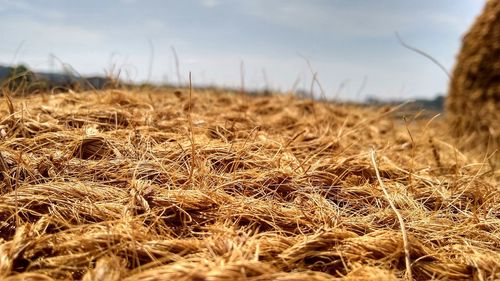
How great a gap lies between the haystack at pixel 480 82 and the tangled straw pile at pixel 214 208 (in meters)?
1.96

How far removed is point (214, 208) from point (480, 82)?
366 centimetres

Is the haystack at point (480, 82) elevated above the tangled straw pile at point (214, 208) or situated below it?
above

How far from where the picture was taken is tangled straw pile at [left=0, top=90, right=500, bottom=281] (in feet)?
3.95

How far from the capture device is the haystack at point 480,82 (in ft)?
13.2

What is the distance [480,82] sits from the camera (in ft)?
14.1

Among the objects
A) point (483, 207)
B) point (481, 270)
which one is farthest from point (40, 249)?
point (483, 207)

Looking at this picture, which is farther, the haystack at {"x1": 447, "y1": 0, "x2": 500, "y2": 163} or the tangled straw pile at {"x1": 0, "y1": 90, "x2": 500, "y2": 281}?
the haystack at {"x1": 447, "y1": 0, "x2": 500, "y2": 163}

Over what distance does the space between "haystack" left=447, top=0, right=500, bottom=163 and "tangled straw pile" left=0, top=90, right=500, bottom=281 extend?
6.42 feet

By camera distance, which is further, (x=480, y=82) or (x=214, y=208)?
(x=480, y=82)

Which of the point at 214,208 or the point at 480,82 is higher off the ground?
the point at 480,82

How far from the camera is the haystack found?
13.2 feet

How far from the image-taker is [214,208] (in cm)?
150

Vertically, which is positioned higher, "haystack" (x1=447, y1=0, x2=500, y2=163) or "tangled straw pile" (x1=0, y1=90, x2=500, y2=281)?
"haystack" (x1=447, y1=0, x2=500, y2=163)

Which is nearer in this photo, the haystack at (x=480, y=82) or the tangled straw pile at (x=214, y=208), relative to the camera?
the tangled straw pile at (x=214, y=208)
